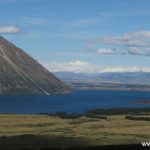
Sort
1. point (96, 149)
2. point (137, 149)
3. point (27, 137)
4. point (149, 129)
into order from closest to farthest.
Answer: point (137, 149) < point (96, 149) < point (27, 137) < point (149, 129)

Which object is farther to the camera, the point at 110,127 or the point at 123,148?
the point at 110,127

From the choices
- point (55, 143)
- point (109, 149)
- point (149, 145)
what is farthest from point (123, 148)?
point (55, 143)

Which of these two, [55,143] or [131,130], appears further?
[131,130]

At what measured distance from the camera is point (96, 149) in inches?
3036

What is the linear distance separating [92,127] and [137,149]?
88405 millimetres

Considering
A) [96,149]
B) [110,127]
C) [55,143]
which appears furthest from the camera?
[110,127]

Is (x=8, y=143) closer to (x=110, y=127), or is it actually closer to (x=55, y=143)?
(x=55, y=143)

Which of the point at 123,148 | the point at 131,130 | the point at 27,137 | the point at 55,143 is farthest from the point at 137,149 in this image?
the point at 131,130

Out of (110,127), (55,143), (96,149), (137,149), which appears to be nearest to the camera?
(137,149)

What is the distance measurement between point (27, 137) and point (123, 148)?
43.1 metres

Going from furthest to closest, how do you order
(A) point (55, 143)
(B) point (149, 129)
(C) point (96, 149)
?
(B) point (149, 129), (A) point (55, 143), (C) point (96, 149)

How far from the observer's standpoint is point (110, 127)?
159 m

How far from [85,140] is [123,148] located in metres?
35.6

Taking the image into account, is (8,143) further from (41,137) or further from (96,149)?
(96,149)
